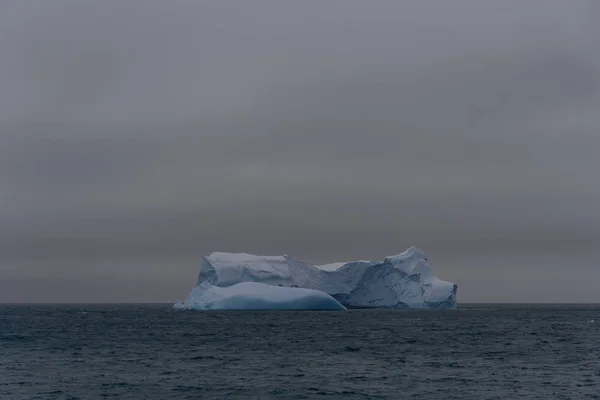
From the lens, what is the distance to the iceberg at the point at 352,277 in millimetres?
80562

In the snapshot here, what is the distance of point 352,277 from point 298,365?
51.5 meters

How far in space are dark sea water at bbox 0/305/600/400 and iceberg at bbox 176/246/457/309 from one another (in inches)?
1049

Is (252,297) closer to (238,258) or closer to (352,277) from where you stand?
(238,258)

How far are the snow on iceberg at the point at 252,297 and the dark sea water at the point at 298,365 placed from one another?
22490mm

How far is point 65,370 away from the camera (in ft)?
103

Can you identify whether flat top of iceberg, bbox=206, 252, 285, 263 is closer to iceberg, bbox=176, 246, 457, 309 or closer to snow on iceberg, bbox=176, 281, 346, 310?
iceberg, bbox=176, 246, 457, 309

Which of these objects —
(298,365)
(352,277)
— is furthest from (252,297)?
(298,365)

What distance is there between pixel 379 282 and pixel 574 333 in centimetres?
3097

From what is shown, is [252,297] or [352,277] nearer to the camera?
[252,297]

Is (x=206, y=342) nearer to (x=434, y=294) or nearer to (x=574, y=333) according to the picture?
(x=574, y=333)

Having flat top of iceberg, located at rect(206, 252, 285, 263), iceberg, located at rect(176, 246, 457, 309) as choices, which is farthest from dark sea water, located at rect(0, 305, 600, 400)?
flat top of iceberg, located at rect(206, 252, 285, 263)

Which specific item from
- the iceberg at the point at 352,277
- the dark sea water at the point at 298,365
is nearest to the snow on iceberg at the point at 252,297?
the iceberg at the point at 352,277

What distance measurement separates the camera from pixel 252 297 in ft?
252

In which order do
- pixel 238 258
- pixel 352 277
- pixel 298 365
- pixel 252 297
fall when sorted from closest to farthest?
pixel 298 365 < pixel 252 297 < pixel 238 258 < pixel 352 277
